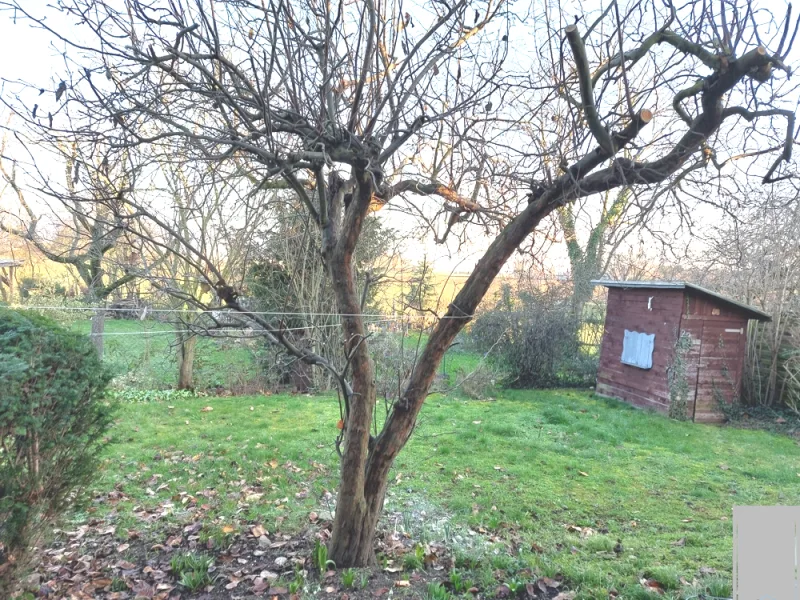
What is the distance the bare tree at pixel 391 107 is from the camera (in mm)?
2170

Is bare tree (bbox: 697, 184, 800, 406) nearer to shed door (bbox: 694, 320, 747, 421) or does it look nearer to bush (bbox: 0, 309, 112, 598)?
shed door (bbox: 694, 320, 747, 421)

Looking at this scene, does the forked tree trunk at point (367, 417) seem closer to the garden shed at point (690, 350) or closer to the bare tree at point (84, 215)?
the bare tree at point (84, 215)

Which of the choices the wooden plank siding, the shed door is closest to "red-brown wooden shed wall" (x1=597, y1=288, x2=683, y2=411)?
the wooden plank siding

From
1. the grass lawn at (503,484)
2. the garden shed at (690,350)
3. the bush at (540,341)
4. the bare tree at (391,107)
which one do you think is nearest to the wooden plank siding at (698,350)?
the garden shed at (690,350)

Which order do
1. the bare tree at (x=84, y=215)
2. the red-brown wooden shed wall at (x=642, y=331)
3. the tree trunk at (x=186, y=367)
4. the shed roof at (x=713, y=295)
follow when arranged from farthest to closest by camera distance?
the tree trunk at (x=186, y=367) → the red-brown wooden shed wall at (x=642, y=331) → the shed roof at (x=713, y=295) → the bare tree at (x=84, y=215)

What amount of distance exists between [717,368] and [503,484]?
600 cm

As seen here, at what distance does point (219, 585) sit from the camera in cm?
283

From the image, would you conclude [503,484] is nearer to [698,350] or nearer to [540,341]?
[698,350]

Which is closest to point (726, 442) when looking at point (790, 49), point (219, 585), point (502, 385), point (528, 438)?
point (528, 438)

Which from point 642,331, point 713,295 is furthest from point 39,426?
point 642,331

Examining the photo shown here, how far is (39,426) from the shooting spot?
7.51 ft

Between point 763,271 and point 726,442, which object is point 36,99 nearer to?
point 726,442

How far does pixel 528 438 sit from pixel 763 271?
625 cm

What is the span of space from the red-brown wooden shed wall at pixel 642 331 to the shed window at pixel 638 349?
9cm
